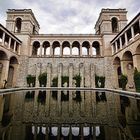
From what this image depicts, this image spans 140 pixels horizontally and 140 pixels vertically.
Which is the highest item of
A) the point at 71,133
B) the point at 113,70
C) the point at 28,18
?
the point at 28,18

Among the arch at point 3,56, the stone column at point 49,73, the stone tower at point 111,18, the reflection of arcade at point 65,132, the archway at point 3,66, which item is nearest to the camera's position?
the reflection of arcade at point 65,132

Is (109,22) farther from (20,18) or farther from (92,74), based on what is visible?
(20,18)

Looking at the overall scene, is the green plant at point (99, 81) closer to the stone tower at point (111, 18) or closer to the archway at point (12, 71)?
the stone tower at point (111, 18)

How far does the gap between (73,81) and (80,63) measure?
4052 millimetres

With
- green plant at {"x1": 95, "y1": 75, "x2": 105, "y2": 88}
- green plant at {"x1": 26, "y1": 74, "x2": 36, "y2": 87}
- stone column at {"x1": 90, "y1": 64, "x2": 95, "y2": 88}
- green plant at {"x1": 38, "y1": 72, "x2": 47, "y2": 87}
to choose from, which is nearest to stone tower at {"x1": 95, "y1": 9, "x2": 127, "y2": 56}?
stone column at {"x1": 90, "y1": 64, "x2": 95, "y2": 88}

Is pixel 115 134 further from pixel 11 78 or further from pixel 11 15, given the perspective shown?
pixel 11 15

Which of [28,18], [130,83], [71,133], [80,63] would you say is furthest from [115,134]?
[28,18]

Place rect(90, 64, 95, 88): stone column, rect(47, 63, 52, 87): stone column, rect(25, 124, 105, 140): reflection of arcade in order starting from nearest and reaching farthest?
rect(25, 124, 105, 140): reflection of arcade
rect(90, 64, 95, 88): stone column
rect(47, 63, 52, 87): stone column

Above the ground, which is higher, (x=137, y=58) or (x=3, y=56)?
(x=3, y=56)

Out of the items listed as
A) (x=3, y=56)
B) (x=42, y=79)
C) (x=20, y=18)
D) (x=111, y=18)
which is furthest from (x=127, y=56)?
(x=20, y=18)

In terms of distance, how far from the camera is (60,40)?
98.2 ft

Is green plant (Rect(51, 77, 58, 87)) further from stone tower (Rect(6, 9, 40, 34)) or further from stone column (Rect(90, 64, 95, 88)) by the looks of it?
stone tower (Rect(6, 9, 40, 34))

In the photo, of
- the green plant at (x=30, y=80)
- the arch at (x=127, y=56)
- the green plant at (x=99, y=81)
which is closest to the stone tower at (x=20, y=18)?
the green plant at (x=30, y=80)

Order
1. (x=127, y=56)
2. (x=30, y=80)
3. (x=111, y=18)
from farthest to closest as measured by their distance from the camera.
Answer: (x=111, y=18), (x=30, y=80), (x=127, y=56)
